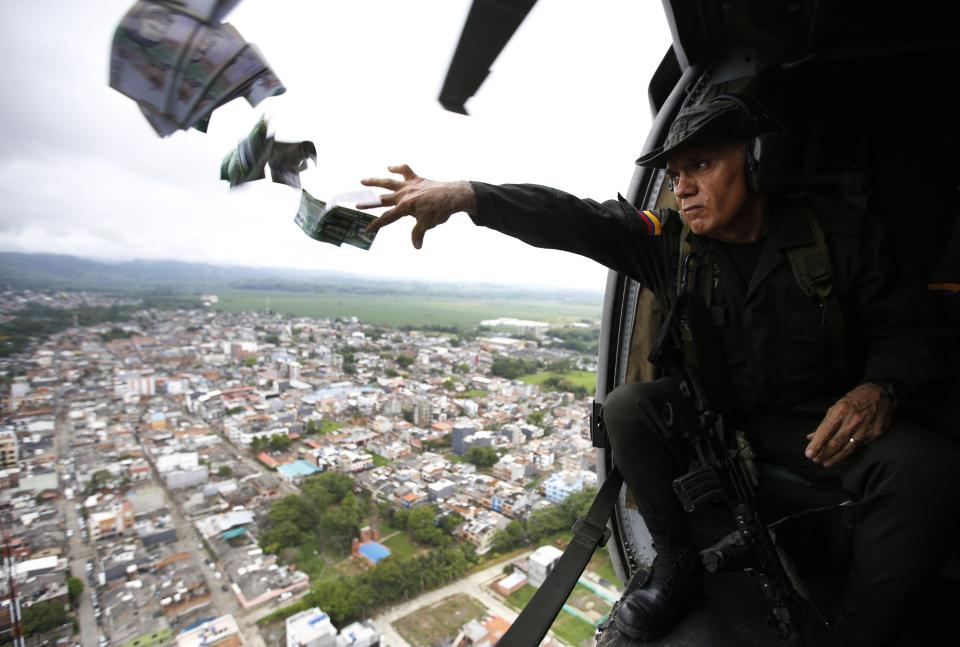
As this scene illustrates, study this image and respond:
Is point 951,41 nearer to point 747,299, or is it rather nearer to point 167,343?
point 747,299

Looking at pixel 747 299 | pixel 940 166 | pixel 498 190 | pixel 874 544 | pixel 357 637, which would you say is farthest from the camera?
pixel 357 637

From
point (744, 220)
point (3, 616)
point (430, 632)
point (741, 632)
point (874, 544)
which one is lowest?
point (430, 632)

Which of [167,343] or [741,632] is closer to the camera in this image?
[741,632]

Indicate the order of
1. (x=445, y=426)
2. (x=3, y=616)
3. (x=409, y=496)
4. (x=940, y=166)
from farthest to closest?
1. (x=445, y=426)
2. (x=409, y=496)
3. (x=3, y=616)
4. (x=940, y=166)

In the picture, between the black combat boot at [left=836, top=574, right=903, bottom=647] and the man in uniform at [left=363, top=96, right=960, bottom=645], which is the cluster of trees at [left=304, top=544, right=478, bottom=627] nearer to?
the man in uniform at [left=363, top=96, right=960, bottom=645]

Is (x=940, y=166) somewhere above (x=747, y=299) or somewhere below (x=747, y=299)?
above

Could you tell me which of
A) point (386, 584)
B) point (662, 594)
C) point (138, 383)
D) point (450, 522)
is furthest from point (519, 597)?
point (138, 383)

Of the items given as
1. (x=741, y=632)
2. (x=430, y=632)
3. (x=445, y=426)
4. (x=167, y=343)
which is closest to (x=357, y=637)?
(x=430, y=632)

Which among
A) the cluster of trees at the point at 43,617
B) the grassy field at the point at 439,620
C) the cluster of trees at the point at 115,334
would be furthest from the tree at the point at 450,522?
the cluster of trees at the point at 115,334
